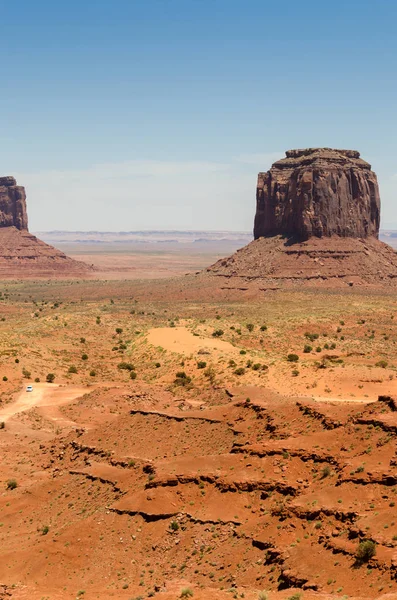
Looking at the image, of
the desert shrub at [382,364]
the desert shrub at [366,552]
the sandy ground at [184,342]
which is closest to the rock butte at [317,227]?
the sandy ground at [184,342]

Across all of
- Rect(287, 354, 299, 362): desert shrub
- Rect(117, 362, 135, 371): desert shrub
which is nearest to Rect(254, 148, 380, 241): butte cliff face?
Rect(117, 362, 135, 371): desert shrub

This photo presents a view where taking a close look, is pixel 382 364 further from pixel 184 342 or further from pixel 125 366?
pixel 125 366

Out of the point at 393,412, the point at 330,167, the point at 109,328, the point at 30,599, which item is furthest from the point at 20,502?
the point at 330,167

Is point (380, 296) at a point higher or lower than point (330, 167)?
lower

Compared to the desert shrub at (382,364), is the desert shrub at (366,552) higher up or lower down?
higher up

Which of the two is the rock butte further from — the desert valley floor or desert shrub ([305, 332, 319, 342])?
the desert valley floor

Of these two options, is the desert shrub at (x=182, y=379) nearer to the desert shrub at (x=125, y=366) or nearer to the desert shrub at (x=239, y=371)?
the desert shrub at (x=239, y=371)

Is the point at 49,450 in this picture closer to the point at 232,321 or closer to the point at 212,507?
the point at 212,507

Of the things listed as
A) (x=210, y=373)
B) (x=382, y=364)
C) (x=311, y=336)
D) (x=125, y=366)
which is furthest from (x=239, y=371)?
(x=311, y=336)
